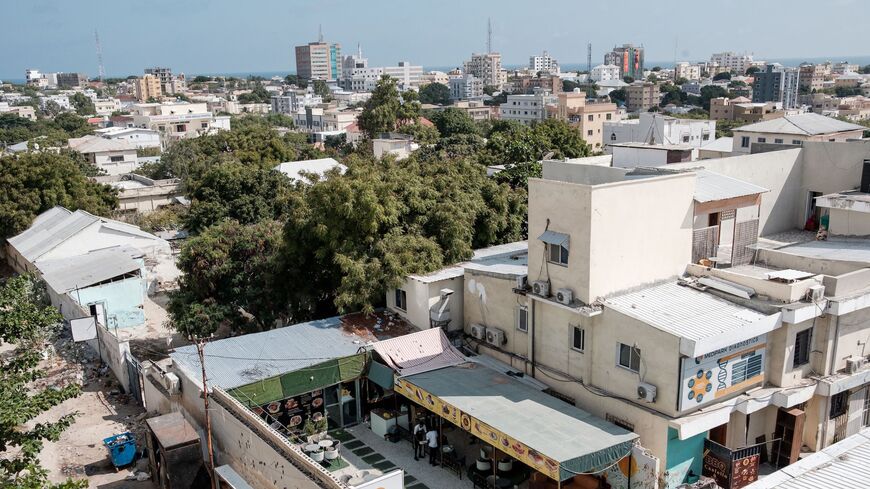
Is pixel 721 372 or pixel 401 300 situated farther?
pixel 401 300

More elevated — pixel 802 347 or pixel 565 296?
pixel 565 296

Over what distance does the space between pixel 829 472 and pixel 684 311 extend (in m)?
5.03

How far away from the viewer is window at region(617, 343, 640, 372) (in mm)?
14461

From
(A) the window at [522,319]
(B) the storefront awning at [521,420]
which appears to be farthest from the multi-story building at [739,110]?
(B) the storefront awning at [521,420]

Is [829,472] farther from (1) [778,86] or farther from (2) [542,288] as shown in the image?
(1) [778,86]

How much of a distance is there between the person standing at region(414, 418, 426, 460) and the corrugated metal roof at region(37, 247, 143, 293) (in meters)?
17.2

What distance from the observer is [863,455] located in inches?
420

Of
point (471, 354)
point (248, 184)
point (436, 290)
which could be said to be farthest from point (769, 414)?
point (248, 184)

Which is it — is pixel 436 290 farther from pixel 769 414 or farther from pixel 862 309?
pixel 862 309

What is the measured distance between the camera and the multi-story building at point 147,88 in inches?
7362

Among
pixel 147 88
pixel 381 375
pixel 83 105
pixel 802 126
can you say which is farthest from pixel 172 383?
pixel 147 88

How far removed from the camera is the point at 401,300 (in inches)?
776

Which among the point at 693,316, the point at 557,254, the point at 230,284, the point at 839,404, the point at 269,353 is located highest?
the point at 557,254

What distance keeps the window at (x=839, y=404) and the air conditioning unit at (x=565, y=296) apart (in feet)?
22.0
